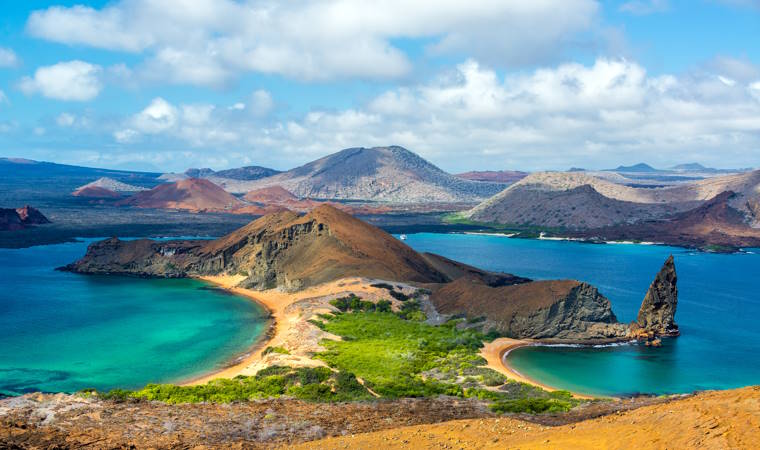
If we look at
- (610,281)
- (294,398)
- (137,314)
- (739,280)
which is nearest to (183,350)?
(137,314)

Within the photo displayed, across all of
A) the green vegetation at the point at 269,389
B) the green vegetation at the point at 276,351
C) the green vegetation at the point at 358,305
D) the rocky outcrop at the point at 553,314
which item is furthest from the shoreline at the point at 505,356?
the green vegetation at the point at 276,351

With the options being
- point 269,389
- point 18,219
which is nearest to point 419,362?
point 269,389

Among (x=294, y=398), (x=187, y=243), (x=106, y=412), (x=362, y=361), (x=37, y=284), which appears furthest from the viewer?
(x=187, y=243)

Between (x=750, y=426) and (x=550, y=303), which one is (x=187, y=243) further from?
(x=750, y=426)

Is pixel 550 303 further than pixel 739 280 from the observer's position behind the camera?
No

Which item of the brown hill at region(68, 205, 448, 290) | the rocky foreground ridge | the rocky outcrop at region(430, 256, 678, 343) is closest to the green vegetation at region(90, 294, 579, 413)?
the rocky outcrop at region(430, 256, 678, 343)

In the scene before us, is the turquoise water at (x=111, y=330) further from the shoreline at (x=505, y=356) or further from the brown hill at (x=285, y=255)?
the shoreline at (x=505, y=356)
